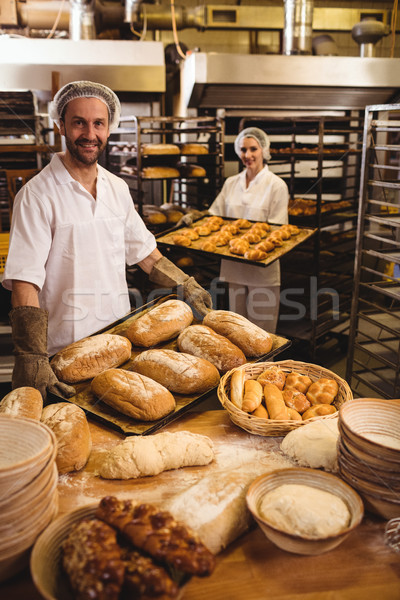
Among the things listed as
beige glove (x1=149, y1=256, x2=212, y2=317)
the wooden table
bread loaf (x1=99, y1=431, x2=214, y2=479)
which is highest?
beige glove (x1=149, y1=256, x2=212, y2=317)

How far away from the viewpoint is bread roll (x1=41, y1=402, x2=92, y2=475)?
1.31 meters

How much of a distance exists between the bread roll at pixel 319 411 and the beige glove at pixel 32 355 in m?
0.78

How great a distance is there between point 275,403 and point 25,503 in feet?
2.70

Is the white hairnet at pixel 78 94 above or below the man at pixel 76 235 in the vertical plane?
above

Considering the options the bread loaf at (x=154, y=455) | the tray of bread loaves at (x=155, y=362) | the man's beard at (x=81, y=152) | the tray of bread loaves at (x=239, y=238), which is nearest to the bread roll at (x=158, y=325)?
the tray of bread loaves at (x=155, y=362)

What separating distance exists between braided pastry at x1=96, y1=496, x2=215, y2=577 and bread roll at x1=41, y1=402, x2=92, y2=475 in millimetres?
346

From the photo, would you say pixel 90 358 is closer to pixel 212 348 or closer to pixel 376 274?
pixel 212 348

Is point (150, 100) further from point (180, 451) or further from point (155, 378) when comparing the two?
point (180, 451)

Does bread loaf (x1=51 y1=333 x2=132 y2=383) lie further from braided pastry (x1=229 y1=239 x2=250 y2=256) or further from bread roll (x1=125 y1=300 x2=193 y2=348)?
braided pastry (x1=229 y1=239 x2=250 y2=256)

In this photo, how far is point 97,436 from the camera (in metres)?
1.52

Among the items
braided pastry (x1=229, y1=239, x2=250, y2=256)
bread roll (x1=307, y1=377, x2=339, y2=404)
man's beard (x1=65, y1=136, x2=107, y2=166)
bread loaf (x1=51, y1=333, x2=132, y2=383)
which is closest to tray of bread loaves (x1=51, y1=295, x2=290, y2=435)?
bread loaf (x1=51, y1=333, x2=132, y2=383)

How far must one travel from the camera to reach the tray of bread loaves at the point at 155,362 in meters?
1.56

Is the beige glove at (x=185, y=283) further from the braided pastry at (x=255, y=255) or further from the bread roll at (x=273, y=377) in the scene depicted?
the braided pastry at (x=255, y=255)

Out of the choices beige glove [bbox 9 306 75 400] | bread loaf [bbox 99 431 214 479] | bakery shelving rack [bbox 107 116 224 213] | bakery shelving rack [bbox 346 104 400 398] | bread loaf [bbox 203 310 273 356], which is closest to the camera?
bread loaf [bbox 99 431 214 479]
